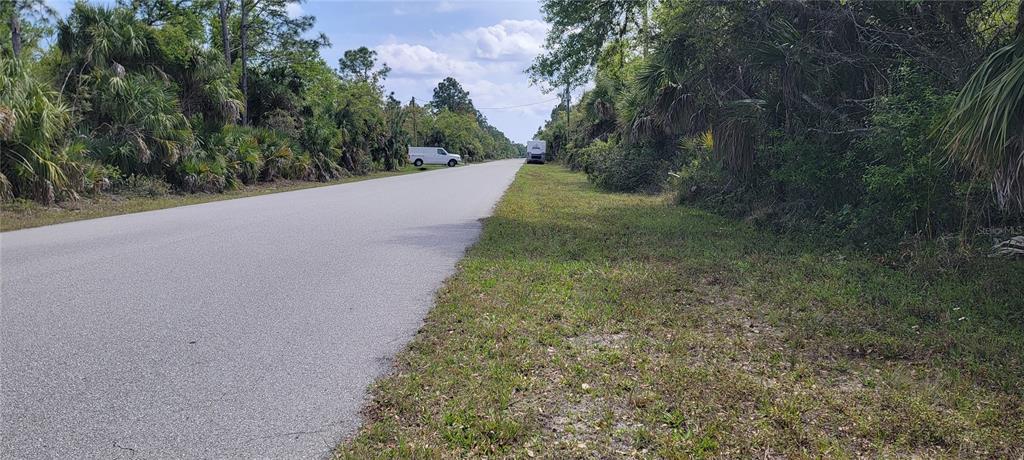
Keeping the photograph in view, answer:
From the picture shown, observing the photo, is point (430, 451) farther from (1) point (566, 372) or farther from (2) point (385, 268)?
(2) point (385, 268)

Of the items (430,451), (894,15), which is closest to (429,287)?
(430,451)

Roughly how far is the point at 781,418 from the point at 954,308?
2997mm

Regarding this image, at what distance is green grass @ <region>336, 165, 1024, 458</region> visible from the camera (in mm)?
3027

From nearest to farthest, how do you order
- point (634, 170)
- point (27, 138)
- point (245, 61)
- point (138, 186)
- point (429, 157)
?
point (27, 138), point (138, 186), point (634, 170), point (245, 61), point (429, 157)

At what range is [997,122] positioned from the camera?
4.64 m

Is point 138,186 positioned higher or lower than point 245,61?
lower

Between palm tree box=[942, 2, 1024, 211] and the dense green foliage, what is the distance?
13 mm

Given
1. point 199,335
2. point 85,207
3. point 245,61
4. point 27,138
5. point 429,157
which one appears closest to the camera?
point 199,335

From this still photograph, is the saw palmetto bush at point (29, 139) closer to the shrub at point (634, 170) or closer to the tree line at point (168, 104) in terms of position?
the tree line at point (168, 104)

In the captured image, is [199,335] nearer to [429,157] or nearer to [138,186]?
[138,186]

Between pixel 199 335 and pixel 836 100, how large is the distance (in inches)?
344

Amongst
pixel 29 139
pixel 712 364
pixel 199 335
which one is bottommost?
pixel 712 364

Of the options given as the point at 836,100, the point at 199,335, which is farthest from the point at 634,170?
the point at 199,335

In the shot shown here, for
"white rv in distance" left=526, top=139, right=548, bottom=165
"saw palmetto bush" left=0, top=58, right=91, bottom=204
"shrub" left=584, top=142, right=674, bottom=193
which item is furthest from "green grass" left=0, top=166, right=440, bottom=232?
"white rv in distance" left=526, top=139, right=548, bottom=165
